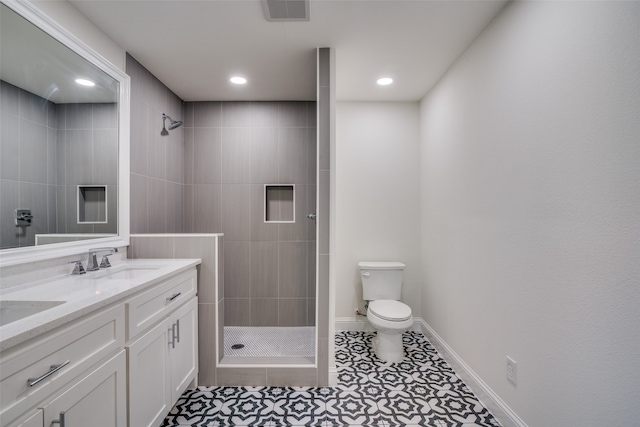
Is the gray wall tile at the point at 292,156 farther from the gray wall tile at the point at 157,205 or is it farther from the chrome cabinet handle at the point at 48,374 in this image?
the chrome cabinet handle at the point at 48,374

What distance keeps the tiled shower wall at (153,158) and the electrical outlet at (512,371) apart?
8.64 ft

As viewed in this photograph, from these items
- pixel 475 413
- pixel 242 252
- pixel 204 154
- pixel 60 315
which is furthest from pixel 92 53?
pixel 475 413

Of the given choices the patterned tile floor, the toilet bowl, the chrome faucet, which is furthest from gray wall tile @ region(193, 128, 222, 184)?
the toilet bowl

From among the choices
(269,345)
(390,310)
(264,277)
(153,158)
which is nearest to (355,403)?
(390,310)

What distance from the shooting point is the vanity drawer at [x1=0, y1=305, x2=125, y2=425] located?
2.54 ft

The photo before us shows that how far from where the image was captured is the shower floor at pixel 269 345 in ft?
6.94

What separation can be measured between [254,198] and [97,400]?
6.90 feet

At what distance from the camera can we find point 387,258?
2971mm

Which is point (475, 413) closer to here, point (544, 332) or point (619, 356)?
point (544, 332)

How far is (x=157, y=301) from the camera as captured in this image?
151cm

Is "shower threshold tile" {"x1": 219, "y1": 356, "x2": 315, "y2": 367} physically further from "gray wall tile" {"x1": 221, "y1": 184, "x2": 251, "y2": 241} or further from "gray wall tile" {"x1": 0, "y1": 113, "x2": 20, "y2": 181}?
"gray wall tile" {"x1": 0, "y1": 113, "x2": 20, "y2": 181}

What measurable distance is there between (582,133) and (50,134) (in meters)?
2.60

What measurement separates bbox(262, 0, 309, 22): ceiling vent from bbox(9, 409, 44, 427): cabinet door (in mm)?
2000

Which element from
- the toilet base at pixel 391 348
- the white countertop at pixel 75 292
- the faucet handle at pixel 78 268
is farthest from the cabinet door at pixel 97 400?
the toilet base at pixel 391 348
